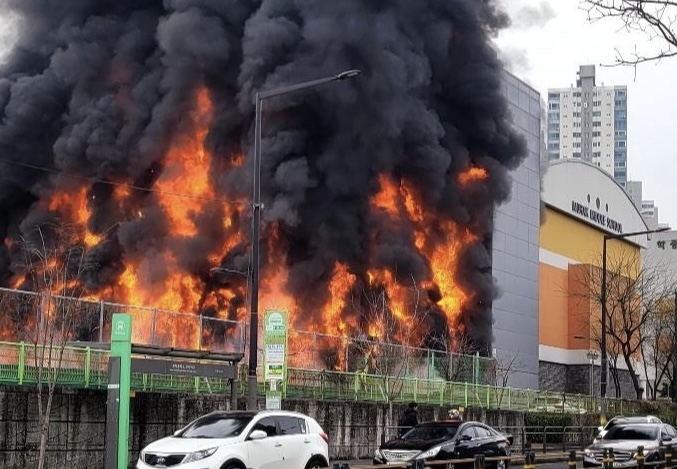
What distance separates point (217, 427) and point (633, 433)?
14.8 metres

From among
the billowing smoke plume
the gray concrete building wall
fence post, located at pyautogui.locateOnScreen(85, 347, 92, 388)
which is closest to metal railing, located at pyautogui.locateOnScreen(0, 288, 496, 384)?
fence post, located at pyautogui.locateOnScreen(85, 347, 92, 388)

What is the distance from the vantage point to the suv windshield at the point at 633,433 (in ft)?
90.6

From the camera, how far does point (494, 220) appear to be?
197ft

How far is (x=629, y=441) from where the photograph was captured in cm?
2731

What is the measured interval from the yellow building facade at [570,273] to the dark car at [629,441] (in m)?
39.3

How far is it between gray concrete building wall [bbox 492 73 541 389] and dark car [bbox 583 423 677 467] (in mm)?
30316

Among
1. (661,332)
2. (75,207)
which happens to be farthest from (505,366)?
(75,207)

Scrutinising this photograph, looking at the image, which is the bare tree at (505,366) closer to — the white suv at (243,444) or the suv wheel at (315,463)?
the suv wheel at (315,463)

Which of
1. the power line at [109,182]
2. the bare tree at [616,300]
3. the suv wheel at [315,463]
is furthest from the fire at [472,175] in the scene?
the suv wheel at [315,463]

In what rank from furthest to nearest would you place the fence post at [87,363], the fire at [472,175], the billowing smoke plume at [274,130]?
the fire at [472,175] → the billowing smoke plume at [274,130] → the fence post at [87,363]

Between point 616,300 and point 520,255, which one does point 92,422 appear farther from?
point 616,300

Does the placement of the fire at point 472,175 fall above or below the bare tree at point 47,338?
above

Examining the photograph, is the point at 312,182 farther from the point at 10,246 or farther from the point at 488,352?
the point at 10,246

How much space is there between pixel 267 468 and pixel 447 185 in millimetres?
41330
